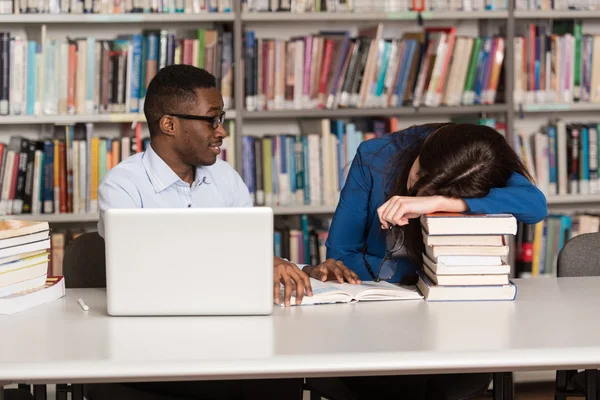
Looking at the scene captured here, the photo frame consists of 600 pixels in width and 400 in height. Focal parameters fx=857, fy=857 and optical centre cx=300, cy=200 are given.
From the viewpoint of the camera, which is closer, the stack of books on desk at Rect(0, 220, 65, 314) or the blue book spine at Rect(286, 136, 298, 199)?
the stack of books on desk at Rect(0, 220, 65, 314)

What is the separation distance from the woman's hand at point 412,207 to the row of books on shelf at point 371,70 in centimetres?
147

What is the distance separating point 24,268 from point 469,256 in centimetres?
91

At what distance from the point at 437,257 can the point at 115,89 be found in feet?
5.93

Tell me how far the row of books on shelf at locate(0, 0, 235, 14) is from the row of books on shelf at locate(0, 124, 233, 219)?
0.43 metres

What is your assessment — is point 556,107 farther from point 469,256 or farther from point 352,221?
point 469,256

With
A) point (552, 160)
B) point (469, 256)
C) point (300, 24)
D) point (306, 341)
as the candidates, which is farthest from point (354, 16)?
point (306, 341)

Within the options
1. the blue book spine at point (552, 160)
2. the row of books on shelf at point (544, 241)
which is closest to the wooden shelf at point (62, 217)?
the row of books on shelf at point (544, 241)

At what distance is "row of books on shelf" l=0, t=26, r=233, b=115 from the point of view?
124 inches

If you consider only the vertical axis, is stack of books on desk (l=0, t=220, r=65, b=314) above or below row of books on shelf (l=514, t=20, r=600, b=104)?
below

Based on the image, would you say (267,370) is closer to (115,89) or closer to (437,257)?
(437,257)

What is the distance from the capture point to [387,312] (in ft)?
5.49

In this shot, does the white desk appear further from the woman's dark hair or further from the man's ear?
the man's ear

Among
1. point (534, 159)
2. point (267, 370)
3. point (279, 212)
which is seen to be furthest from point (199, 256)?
point (534, 159)

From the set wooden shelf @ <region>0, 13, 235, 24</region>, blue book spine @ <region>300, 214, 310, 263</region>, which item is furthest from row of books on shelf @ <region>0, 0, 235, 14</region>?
blue book spine @ <region>300, 214, 310, 263</region>
